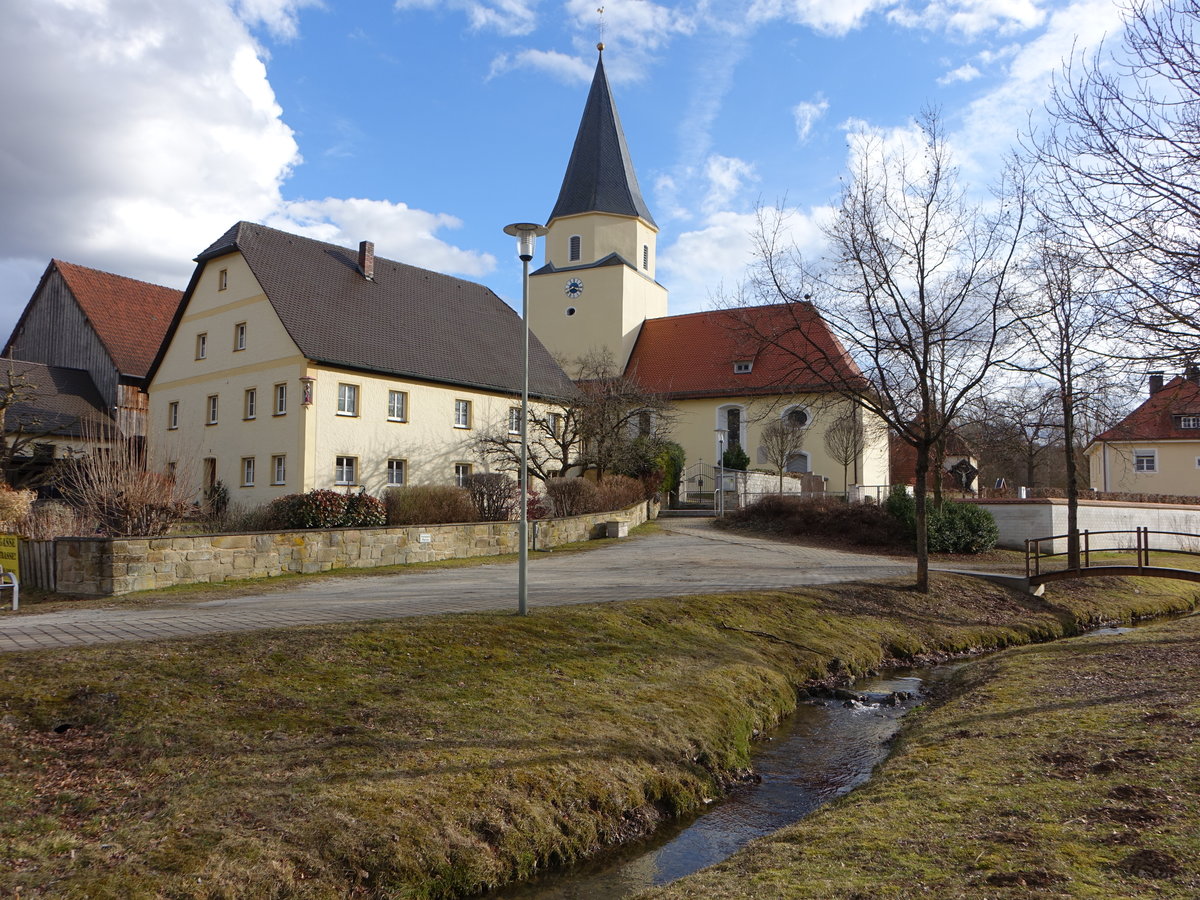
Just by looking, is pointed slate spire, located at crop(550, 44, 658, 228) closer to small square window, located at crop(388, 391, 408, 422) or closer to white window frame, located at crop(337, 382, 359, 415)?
small square window, located at crop(388, 391, 408, 422)

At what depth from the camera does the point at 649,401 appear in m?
31.8

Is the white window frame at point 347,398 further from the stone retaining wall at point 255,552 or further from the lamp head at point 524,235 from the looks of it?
the lamp head at point 524,235

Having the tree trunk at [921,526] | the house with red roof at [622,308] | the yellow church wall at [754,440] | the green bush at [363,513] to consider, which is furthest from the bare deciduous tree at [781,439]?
the tree trunk at [921,526]

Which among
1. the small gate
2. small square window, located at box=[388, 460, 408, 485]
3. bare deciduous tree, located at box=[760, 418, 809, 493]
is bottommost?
the small gate

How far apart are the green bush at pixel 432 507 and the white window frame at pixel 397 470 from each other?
5182mm

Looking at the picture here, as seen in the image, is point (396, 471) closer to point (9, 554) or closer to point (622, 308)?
point (9, 554)

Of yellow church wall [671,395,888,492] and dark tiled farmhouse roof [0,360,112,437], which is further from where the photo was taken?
yellow church wall [671,395,888,492]

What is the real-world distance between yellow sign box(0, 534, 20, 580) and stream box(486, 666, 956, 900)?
31.5 feet

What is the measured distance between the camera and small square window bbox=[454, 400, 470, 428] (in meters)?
32.2

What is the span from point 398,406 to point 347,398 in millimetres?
2087

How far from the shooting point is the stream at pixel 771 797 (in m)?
5.96

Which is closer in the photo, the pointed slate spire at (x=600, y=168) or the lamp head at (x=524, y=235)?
the lamp head at (x=524, y=235)

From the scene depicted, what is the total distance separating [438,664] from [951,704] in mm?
5471

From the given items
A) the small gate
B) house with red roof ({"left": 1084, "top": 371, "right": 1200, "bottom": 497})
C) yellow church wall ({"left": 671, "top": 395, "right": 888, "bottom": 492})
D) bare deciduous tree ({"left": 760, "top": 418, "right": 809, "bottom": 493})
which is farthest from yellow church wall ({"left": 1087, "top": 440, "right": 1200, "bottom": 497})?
the small gate
